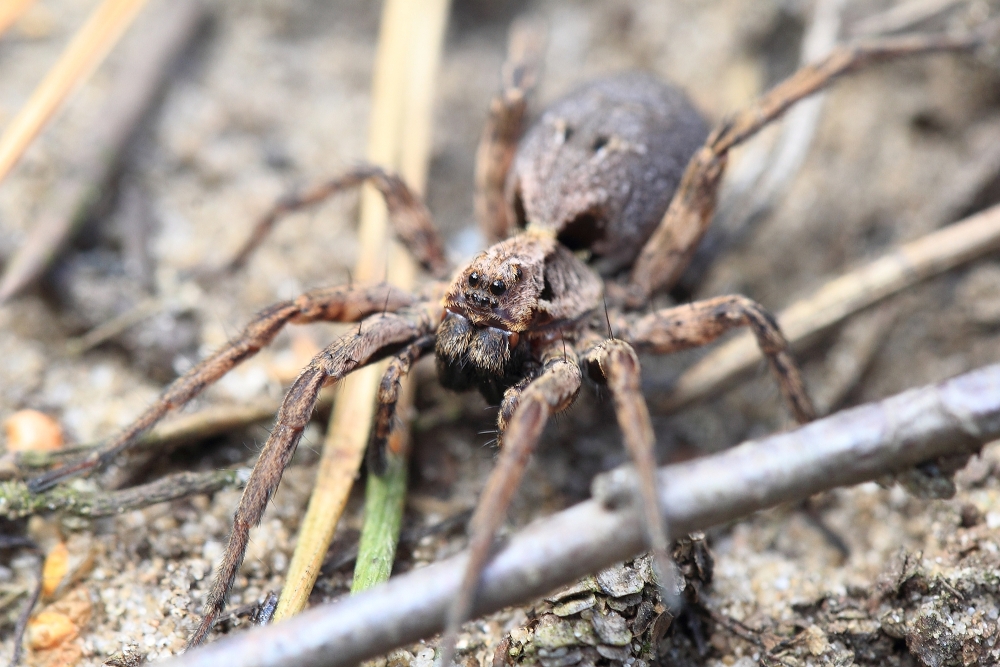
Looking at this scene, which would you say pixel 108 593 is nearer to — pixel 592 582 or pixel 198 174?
pixel 592 582

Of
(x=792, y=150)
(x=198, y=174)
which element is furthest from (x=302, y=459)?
(x=792, y=150)

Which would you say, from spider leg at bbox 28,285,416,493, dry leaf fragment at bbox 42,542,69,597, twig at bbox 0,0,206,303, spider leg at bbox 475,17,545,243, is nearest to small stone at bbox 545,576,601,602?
spider leg at bbox 28,285,416,493

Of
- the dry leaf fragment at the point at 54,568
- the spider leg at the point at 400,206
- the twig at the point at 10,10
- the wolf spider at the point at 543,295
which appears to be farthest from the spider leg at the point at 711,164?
the twig at the point at 10,10

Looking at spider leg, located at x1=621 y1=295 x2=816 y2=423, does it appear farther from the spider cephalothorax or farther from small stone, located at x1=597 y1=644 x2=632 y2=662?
small stone, located at x1=597 y1=644 x2=632 y2=662

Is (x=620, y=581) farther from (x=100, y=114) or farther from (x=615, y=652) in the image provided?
(x=100, y=114)

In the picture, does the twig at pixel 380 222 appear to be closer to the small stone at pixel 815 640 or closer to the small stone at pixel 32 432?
the small stone at pixel 32 432

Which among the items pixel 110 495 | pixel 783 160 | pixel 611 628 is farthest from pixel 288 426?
pixel 783 160
